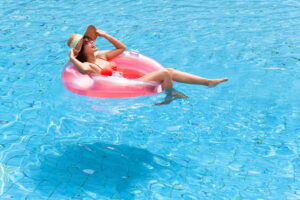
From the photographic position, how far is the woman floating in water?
14.4 feet

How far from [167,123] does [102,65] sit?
1034 millimetres

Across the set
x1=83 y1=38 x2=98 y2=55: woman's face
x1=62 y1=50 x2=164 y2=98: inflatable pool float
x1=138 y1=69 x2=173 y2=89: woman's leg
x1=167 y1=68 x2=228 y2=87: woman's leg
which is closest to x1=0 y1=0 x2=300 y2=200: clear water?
x1=62 y1=50 x2=164 y2=98: inflatable pool float

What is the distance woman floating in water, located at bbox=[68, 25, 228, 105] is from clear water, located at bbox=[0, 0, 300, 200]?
0.25 m

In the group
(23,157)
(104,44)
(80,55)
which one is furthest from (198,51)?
(23,157)

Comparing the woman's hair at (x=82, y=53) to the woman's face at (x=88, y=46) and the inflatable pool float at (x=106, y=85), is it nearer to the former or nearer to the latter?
the woman's face at (x=88, y=46)

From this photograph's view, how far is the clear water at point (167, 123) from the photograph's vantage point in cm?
396

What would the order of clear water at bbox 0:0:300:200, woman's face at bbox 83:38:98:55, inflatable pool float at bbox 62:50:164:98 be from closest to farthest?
clear water at bbox 0:0:300:200 → inflatable pool float at bbox 62:50:164:98 → woman's face at bbox 83:38:98:55

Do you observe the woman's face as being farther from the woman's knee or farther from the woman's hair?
the woman's knee

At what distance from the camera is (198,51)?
6.71 m

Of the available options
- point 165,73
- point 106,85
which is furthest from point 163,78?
point 106,85

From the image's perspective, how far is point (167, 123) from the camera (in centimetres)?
486

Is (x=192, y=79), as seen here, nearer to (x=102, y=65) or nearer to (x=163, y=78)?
(x=163, y=78)

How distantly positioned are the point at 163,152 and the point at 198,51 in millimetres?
2756

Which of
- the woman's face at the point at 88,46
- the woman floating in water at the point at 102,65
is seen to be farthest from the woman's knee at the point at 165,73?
the woman's face at the point at 88,46
